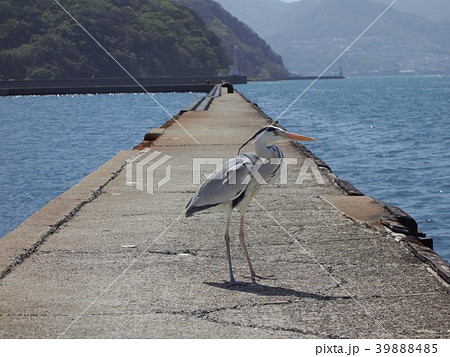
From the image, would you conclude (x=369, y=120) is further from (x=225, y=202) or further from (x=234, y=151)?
(x=225, y=202)

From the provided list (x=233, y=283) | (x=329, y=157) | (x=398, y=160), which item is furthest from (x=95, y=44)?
(x=233, y=283)

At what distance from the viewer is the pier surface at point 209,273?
5441 millimetres

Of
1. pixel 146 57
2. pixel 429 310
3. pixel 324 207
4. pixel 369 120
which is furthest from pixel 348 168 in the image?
pixel 146 57

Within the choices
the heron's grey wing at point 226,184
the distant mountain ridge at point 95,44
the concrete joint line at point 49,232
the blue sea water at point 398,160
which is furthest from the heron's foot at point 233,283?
the distant mountain ridge at point 95,44

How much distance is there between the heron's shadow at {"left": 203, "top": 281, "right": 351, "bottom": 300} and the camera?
6.04 metres

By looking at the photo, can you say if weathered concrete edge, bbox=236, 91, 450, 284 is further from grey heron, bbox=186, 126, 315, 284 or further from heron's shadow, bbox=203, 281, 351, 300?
grey heron, bbox=186, 126, 315, 284

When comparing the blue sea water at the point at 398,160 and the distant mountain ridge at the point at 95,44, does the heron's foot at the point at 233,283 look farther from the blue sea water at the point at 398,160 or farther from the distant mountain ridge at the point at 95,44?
the distant mountain ridge at the point at 95,44

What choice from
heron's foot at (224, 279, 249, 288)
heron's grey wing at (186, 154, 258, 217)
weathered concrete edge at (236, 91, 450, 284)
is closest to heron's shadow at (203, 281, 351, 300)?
heron's foot at (224, 279, 249, 288)

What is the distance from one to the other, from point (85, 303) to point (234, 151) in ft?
31.4

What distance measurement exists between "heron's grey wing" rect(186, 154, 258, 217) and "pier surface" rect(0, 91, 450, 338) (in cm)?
58

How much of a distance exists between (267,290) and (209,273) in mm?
685

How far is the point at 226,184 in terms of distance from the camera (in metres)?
6.57

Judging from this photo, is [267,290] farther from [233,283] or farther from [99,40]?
[99,40]

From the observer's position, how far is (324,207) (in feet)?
30.8
